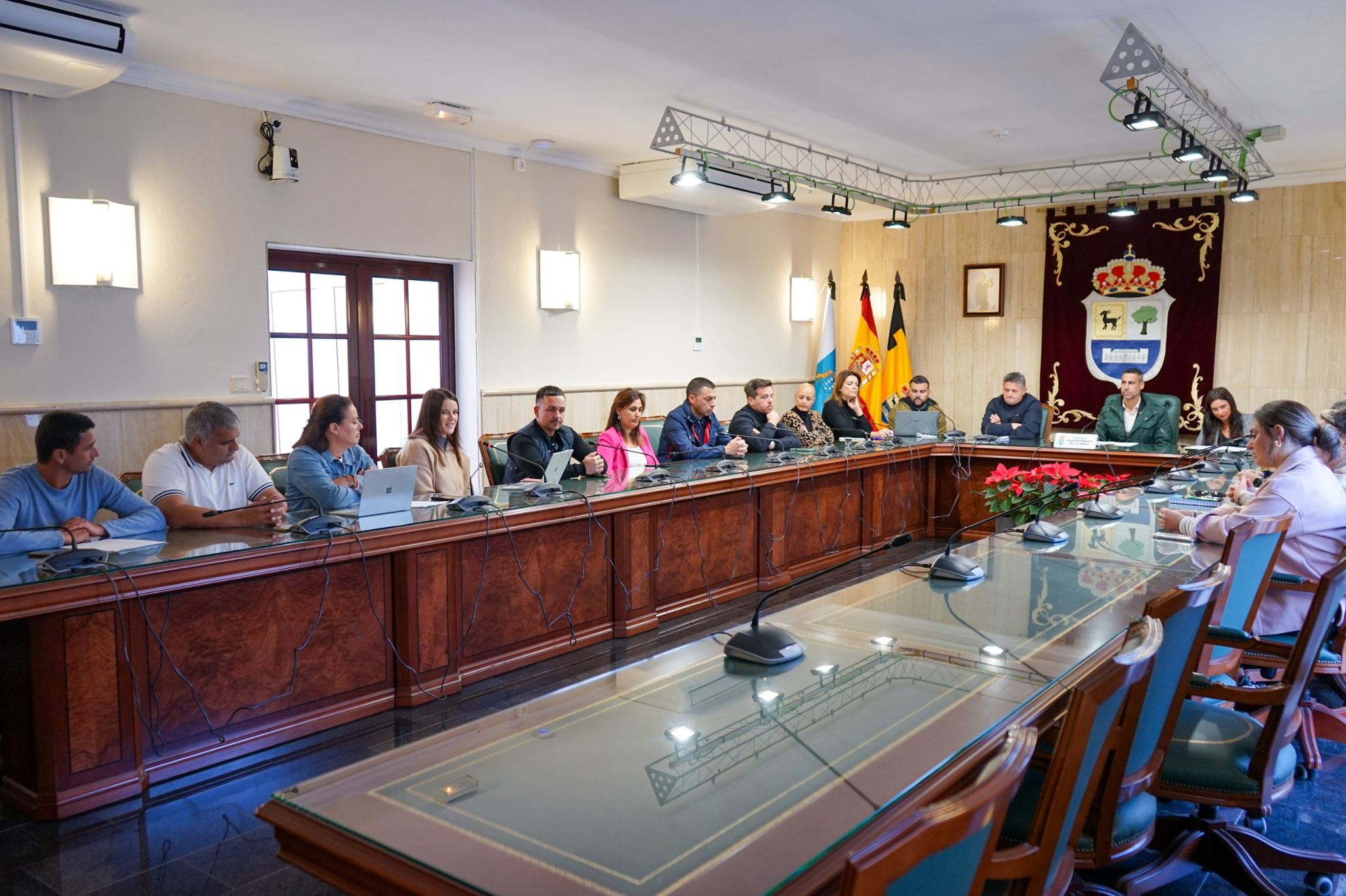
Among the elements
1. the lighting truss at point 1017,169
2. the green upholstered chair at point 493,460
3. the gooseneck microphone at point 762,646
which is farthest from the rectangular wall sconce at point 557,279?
the gooseneck microphone at point 762,646

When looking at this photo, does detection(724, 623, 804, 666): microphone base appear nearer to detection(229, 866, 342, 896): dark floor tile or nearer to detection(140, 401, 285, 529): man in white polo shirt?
detection(229, 866, 342, 896): dark floor tile

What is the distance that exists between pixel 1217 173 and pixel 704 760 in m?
5.73

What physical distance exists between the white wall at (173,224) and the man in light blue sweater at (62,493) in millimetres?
1747

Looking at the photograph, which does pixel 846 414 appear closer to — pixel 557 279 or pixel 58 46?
pixel 557 279

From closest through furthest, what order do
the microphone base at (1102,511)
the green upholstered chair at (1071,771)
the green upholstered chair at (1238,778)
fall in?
the green upholstered chair at (1071,771)
the green upholstered chair at (1238,778)
the microphone base at (1102,511)

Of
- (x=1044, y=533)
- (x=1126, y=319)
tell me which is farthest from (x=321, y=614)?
(x=1126, y=319)

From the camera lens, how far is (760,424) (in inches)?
247

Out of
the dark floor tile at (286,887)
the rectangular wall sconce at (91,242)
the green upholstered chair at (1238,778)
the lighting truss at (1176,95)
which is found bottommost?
the dark floor tile at (286,887)

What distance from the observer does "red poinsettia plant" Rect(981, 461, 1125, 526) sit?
4.34m

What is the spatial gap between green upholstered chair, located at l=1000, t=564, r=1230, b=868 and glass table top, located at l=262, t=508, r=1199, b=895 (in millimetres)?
145

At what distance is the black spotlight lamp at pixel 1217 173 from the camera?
5.75 meters

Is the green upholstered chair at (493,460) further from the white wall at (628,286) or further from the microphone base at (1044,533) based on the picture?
the microphone base at (1044,533)

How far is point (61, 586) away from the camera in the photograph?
264 centimetres

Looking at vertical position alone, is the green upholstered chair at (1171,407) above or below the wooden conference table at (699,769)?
above
